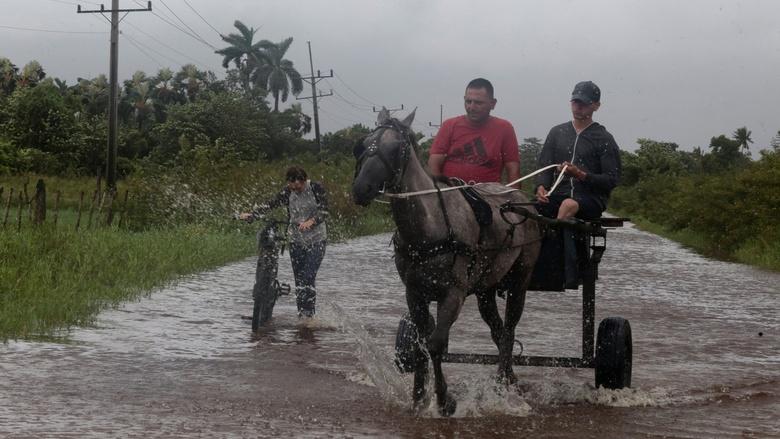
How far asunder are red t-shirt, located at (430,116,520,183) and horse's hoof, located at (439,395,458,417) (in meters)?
1.65

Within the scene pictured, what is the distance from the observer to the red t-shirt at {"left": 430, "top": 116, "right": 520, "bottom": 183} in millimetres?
8453

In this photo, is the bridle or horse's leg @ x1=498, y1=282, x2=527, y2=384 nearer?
the bridle

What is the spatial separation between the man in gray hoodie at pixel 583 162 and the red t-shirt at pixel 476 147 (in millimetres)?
324

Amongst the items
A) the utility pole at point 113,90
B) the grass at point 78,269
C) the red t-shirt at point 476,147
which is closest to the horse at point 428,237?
the red t-shirt at point 476,147

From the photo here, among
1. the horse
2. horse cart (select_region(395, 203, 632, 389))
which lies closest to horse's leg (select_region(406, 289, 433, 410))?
the horse

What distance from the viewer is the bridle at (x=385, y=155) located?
7.12 metres

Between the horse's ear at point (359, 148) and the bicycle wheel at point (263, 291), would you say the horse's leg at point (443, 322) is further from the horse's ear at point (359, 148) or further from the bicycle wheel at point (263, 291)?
the bicycle wheel at point (263, 291)

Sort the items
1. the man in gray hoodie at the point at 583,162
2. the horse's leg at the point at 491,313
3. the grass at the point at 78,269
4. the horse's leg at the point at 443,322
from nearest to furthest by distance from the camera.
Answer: the horse's leg at the point at 443,322
the man in gray hoodie at the point at 583,162
the horse's leg at the point at 491,313
the grass at the point at 78,269

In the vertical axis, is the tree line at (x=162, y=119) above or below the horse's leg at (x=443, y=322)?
above

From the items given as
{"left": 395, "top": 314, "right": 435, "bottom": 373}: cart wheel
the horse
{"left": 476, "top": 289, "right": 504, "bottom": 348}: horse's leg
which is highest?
the horse

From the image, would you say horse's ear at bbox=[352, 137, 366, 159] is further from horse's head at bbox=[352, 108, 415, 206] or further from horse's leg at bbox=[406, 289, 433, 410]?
horse's leg at bbox=[406, 289, 433, 410]

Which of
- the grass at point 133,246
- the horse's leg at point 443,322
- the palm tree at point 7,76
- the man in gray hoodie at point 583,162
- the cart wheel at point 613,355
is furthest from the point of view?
the palm tree at point 7,76

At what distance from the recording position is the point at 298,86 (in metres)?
106

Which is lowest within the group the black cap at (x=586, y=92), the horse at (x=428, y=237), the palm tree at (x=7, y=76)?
the horse at (x=428, y=237)
